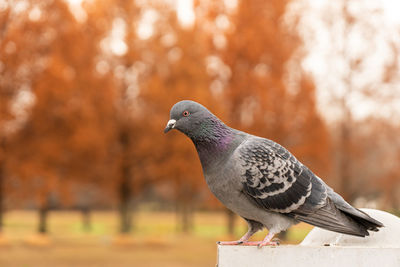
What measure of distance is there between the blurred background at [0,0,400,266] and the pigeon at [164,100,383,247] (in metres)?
8.54

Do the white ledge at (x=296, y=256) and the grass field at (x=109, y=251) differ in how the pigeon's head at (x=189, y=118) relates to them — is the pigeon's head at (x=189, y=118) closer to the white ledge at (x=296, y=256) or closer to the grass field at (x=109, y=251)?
the white ledge at (x=296, y=256)

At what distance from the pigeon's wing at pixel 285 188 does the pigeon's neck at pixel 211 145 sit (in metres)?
0.12

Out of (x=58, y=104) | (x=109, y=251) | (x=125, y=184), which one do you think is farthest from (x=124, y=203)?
(x=58, y=104)

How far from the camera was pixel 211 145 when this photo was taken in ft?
10.6

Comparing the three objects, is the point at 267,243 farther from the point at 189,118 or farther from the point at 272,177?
the point at 189,118

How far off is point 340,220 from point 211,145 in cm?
104

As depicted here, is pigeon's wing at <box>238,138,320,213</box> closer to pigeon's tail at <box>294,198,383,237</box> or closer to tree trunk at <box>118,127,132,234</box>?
pigeon's tail at <box>294,198,383,237</box>

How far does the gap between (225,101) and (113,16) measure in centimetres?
432

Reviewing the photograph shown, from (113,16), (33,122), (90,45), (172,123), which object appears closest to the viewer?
(172,123)

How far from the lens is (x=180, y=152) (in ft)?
44.8

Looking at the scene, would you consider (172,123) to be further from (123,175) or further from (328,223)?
(123,175)

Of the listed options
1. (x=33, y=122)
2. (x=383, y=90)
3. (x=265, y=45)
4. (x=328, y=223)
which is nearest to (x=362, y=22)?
(x=383, y=90)

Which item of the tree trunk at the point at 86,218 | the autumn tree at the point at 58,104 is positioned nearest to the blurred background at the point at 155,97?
the autumn tree at the point at 58,104

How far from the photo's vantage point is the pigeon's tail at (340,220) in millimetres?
3348
